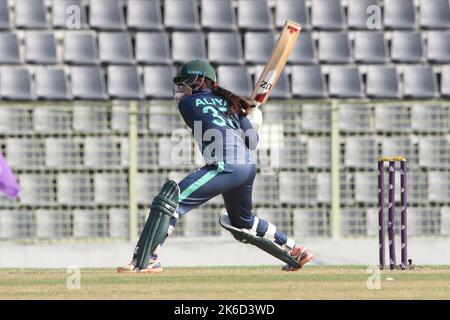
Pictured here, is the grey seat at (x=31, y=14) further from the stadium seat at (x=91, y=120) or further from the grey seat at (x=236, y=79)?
the stadium seat at (x=91, y=120)

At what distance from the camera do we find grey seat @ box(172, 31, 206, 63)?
1502cm

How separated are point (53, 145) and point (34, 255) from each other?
1119 mm

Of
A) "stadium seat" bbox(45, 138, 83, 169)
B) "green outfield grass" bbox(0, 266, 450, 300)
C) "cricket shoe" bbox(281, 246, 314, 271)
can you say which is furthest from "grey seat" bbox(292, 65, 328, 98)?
"cricket shoe" bbox(281, 246, 314, 271)

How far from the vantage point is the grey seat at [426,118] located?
13.4 meters

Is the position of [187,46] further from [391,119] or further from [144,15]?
[391,119]

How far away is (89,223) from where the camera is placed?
43.4 feet

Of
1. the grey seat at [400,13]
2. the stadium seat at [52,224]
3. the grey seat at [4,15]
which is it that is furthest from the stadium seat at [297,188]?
the grey seat at [4,15]

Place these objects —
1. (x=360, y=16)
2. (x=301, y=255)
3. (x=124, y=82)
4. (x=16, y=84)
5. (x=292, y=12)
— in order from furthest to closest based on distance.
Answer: (x=360, y=16) → (x=292, y=12) → (x=124, y=82) → (x=16, y=84) → (x=301, y=255)

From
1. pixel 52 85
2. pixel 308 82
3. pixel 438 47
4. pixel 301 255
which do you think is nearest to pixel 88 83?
pixel 52 85

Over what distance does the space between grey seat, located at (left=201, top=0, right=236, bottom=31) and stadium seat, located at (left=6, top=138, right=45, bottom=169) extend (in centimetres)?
306

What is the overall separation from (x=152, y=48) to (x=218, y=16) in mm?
906

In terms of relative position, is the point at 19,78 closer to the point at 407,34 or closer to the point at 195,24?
the point at 195,24

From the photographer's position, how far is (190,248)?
507 inches
